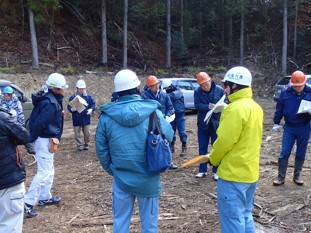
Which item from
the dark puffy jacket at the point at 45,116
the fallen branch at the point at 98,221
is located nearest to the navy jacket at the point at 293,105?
the fallen branch at the point at 98,221

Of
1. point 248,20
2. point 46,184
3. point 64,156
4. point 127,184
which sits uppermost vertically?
point 248,20

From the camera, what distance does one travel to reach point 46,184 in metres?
5.62

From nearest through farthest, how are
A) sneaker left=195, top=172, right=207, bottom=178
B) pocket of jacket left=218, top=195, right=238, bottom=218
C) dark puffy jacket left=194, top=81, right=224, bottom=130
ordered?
pocket of jacket left=218, top=195, right=238, bottom=218
dark puffy jacket left=194, top=81, right=224, bottom=130
sneaker left=195, top=172, right=207, bottom=178

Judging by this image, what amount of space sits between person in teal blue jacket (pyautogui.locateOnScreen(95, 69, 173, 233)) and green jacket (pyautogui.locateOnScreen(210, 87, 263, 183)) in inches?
20.6

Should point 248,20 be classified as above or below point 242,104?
above

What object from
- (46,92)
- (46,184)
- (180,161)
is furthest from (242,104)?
(180,161)

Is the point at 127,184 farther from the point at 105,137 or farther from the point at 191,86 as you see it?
the point at 191,86

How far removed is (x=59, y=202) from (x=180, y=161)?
3479 mm

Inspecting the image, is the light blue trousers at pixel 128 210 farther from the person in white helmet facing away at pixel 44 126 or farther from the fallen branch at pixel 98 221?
the person in white helmet facing away at pixel 44 126

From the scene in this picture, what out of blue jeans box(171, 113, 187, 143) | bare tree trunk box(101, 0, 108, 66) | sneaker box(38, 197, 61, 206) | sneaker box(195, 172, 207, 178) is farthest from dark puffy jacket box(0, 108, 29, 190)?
bare tree trunk box(101, 0, 108, 66)

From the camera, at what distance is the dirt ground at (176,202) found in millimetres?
5066

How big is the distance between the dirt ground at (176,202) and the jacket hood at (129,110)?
2100 mm

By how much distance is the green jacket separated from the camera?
11.4ft

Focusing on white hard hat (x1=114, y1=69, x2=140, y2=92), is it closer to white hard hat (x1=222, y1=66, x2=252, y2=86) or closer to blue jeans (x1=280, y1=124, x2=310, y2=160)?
white hard hat (x1=222, y1=66, x2=252, y2=86)
